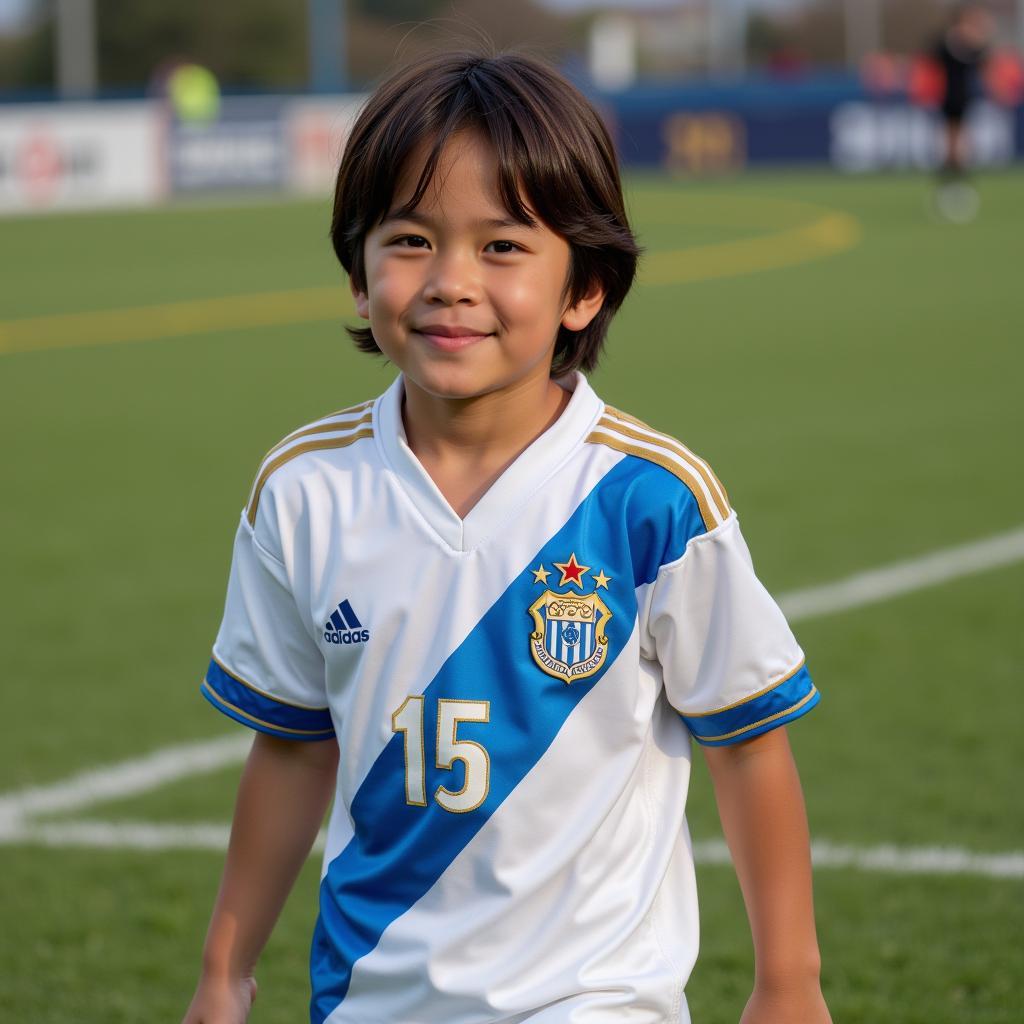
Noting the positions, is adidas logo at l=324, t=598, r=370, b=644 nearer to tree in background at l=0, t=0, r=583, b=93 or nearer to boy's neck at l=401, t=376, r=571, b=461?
boy's neck at l=401, t=376, r=571, b=461

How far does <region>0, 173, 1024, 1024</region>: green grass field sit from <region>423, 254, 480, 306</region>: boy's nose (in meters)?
1.84

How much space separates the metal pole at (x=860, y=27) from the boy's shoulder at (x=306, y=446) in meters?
75.0

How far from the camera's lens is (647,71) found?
8575cm

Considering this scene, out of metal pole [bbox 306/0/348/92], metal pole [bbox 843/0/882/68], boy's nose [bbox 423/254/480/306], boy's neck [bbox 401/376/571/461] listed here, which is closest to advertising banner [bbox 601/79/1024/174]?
metal pole [bbox 306/0/348/92]

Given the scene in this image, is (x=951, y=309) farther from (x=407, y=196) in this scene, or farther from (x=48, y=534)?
(x=407, y=196)

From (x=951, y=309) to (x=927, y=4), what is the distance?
7068 cm

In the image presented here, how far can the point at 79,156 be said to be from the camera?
1217 inches

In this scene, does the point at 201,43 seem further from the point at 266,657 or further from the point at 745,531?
the point at 266,657

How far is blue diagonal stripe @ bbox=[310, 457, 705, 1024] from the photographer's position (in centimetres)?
222

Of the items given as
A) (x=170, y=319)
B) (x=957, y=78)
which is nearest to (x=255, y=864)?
(x=170, y=319)

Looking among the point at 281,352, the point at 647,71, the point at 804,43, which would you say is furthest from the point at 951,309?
the point at 647,71

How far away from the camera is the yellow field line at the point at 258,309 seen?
1438 centimetres

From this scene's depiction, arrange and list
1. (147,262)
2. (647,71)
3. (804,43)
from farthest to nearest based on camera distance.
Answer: (647,71)
(804,43)
(147,262)

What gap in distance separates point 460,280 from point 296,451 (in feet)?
1.16
